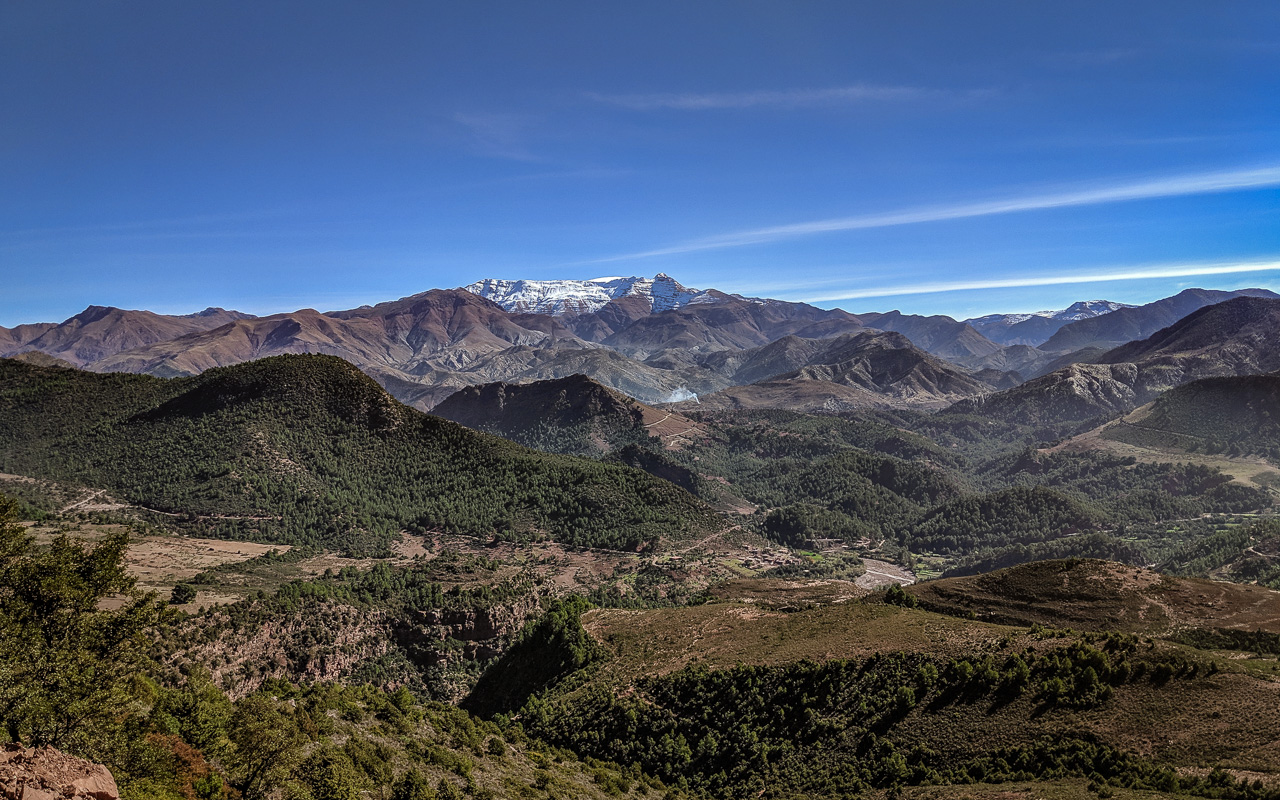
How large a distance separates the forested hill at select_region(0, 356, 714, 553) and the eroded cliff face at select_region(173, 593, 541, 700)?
42187mm

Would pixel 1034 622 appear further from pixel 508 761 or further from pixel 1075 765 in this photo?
pixel 508 761

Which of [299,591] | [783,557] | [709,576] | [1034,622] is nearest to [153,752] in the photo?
[299,591]

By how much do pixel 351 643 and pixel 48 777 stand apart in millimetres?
75946

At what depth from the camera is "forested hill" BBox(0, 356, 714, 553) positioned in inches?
5369

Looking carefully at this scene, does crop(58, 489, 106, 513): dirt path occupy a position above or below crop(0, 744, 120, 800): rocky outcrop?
below

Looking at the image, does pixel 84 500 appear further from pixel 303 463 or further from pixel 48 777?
pixel 48 777

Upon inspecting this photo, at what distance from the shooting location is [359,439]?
173 m

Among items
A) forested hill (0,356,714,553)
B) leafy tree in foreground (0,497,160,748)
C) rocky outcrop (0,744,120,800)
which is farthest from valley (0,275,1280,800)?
rocky outcrop (0,744,120,800)

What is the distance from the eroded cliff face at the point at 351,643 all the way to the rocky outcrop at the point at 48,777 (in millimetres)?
57196

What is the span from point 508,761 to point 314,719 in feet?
52.3

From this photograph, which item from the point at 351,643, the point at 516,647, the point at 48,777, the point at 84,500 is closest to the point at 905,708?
the point at 516,647

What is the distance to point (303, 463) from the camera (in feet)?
517

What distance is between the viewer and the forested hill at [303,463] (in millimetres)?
136375

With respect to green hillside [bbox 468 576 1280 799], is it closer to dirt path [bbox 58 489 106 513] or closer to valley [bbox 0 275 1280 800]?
valley [bbox 0 275 1280 800]
